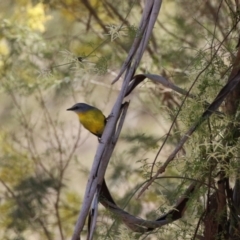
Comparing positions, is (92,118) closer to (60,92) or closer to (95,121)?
(95,121)

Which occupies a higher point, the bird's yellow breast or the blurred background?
the blurred background

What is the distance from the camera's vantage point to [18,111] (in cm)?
197

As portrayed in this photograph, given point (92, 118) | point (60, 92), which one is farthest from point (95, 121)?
point (60, 92)

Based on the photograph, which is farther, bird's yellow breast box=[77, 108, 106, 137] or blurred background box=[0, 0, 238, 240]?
blurred background box=[0, 0, 238, 240]

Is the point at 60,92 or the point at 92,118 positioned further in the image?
the point at 60,92

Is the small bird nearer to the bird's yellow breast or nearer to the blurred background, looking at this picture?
the bird's yellow breast

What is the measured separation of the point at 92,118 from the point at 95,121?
0.02 metres

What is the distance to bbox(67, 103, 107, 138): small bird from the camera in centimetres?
92

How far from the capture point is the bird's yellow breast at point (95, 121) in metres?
0.92

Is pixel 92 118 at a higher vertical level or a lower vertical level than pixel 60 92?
lower

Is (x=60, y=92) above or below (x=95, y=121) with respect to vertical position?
above

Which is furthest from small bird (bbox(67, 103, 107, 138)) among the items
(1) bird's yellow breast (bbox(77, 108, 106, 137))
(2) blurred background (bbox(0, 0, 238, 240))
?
(2) blurred background (bbox(0, 0, 238, 240))

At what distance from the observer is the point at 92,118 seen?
0.97m

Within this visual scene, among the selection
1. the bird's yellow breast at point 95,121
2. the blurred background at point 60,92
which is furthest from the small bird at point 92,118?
the blurred background at point 60,92
